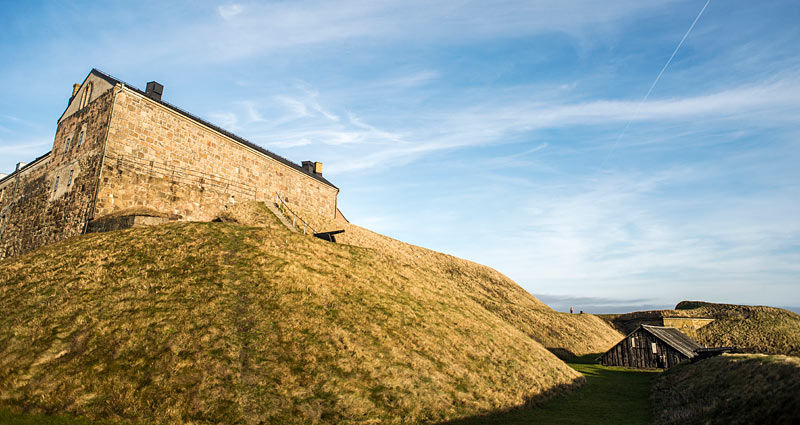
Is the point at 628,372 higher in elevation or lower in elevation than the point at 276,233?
lower

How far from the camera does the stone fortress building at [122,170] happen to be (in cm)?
2992

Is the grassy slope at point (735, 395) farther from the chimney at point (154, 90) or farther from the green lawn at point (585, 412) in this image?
the chimney at point (154, 90)

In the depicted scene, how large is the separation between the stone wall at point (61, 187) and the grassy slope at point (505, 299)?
20256 millimetres

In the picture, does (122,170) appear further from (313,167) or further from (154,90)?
(313,167)

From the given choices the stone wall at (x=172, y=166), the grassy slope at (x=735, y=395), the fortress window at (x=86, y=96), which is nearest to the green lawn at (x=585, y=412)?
the grassy slope at (x=735, y=395)

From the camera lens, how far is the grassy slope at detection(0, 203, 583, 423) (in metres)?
13.7

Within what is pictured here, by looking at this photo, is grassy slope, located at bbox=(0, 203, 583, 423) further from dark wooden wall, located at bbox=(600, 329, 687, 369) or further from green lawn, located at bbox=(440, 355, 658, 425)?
dark wooden wall, located at bbox=(600, 329, 687, 369)

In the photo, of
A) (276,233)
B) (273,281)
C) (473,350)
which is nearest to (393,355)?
(473,350)

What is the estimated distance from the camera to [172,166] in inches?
1323

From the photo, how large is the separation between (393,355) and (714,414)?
481 inches


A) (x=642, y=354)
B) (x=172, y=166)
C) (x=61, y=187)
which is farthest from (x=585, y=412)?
(x=61, y=187)

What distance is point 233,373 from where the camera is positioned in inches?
584

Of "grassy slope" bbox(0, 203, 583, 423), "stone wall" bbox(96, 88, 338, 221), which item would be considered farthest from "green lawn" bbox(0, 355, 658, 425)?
"stone wall" bbox(96, 88, 338, 221)

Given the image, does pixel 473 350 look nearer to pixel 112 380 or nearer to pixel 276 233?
pixel 276 233
